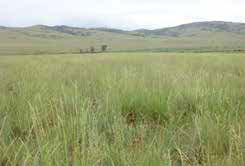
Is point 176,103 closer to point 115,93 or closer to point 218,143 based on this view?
point 115,93

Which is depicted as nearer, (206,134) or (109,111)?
(206,134)

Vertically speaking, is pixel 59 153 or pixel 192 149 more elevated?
pixel 59 153

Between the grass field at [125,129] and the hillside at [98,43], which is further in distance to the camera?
the hillside at [98,43]

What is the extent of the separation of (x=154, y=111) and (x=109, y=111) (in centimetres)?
48

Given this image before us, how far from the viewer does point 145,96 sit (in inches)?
97.0

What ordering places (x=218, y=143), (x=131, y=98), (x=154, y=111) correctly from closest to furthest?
(x=218, y=143) < (x=154, y=111) < (x=131, y=98)

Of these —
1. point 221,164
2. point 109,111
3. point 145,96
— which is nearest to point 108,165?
point 221,164

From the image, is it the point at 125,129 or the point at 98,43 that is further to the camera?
the point at 98,43

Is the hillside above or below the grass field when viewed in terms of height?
above

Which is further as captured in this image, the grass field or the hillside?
the hillside

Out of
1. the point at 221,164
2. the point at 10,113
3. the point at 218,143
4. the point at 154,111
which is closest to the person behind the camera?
the point at 221,164

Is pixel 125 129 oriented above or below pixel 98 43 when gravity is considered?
below

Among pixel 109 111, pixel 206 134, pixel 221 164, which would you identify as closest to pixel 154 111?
pixel 109 111

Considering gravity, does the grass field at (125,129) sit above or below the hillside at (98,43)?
below
